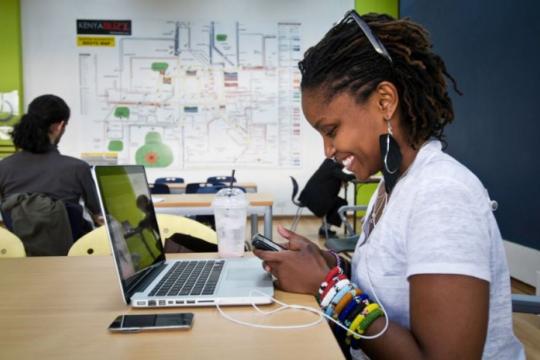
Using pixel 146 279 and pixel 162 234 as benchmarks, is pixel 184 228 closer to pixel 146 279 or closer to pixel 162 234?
pixel 162 234

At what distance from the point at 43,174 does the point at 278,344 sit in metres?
1.88

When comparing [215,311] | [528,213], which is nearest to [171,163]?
[528,213]

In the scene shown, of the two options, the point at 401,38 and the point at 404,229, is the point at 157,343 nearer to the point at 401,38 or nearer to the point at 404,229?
the point at 404,229

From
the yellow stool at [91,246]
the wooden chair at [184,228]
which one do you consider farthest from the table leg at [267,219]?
the yellow stool at [91,246]

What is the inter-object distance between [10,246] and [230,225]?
31.7 inches

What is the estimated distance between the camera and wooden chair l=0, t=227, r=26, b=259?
1.41 m

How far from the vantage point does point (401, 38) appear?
792mm

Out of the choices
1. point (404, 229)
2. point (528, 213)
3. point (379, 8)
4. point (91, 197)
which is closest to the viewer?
point (404, 229)

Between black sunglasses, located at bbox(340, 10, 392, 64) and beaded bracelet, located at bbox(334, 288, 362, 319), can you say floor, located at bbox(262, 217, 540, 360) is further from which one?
black sunglasses, located at bbox(340, 10, 392, 64)

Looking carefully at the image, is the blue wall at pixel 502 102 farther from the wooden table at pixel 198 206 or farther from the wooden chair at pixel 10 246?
the wooden chair at pixel 10 246

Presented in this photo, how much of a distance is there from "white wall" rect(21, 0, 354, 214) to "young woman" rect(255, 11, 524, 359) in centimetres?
505

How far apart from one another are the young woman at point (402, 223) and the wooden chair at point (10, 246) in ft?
3.27

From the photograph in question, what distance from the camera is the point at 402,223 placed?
71cm

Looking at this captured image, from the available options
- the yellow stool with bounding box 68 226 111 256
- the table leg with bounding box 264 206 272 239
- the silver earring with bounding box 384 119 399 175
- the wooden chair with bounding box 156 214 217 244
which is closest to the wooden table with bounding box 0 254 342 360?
the silver earring with bounding box 384 119 399 175
